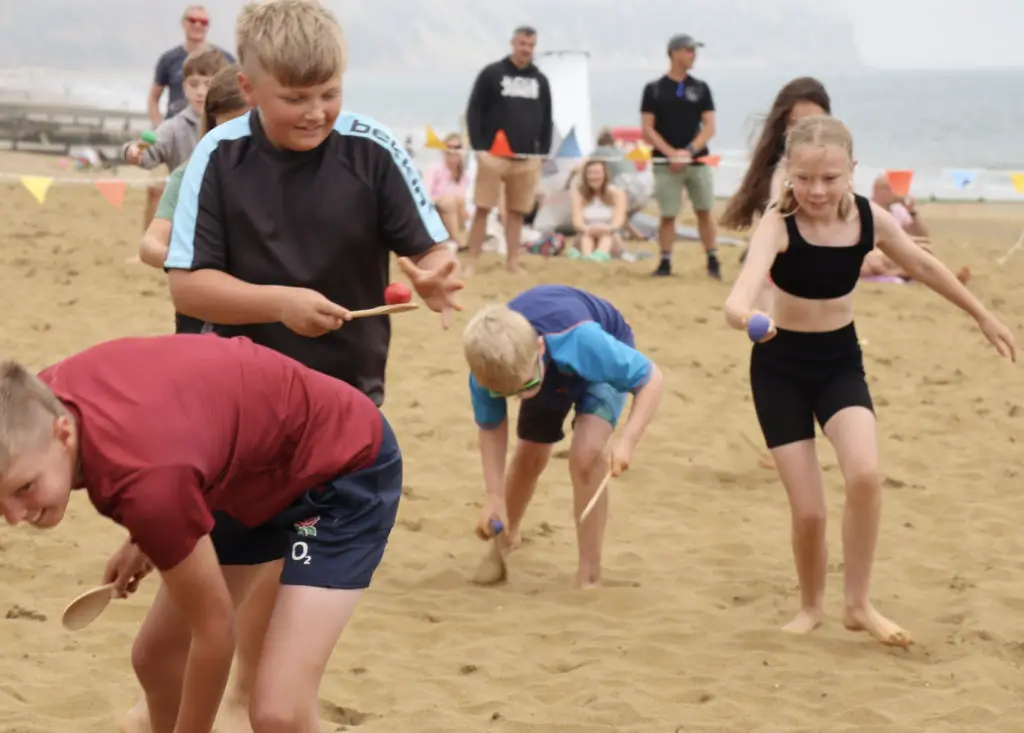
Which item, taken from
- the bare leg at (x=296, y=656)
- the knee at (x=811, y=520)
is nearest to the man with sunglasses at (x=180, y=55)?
the knee at (x=811, y=520)

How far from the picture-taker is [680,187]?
41.8 feet

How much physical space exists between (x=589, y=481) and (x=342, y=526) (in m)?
2.39

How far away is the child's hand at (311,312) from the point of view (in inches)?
127

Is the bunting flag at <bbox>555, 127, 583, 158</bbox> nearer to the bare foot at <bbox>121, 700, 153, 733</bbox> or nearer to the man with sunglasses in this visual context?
the man with sunglasses

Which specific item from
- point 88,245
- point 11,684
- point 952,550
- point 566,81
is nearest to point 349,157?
point 11,684

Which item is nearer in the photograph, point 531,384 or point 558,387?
point 531,384

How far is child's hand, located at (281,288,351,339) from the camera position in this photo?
3.23 m

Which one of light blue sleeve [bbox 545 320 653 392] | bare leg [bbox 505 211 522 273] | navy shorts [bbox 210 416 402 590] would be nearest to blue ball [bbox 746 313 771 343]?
light blue sleeve [bbox 545 320 653 392]

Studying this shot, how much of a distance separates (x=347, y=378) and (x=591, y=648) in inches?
66.0

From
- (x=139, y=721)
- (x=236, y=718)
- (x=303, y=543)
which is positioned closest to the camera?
(x=303, y=543)

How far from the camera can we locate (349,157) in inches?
137

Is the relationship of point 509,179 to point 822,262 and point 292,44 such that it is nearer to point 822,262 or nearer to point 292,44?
point 822,262

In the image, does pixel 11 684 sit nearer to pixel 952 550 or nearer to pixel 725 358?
pixel 952 550

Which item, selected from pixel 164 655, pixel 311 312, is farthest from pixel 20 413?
pixel 164 655
